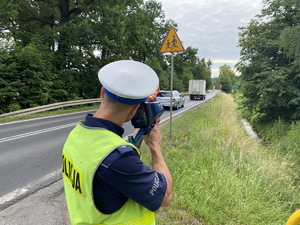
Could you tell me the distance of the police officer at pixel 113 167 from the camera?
2.89 ft

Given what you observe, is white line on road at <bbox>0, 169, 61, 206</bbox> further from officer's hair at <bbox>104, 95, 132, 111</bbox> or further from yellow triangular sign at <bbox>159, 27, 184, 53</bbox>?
yellow triangular sign at <bbox>159, 27, 184, 53</bbox>

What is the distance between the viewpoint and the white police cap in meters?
0.96

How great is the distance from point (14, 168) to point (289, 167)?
6207mm

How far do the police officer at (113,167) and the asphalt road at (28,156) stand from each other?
9.42 feet

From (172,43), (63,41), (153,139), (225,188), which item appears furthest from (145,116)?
(63,41)

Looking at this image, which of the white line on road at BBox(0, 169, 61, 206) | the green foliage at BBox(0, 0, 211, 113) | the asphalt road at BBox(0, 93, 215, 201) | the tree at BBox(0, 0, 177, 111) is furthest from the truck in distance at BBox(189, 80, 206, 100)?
the white line on road at BBox(0, 169, 61, 206)

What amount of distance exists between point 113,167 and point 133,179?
0.34 feet

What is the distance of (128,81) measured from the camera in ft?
3.22

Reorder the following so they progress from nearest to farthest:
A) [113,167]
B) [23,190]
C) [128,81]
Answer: [113,167] → [128,81] → [23,190]

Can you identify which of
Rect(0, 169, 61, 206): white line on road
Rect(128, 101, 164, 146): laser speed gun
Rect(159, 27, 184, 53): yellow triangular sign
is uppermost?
Rect(159, 27, 184, 53): yellow triangular sign

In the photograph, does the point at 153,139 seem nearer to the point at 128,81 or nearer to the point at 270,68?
the point at 128,81

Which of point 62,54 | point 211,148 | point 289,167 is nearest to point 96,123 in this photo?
point 211,148

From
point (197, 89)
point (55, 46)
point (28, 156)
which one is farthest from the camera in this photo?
point (197, 89)

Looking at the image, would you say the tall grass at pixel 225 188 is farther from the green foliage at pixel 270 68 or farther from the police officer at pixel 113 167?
the green foliage at pixel 270 68
